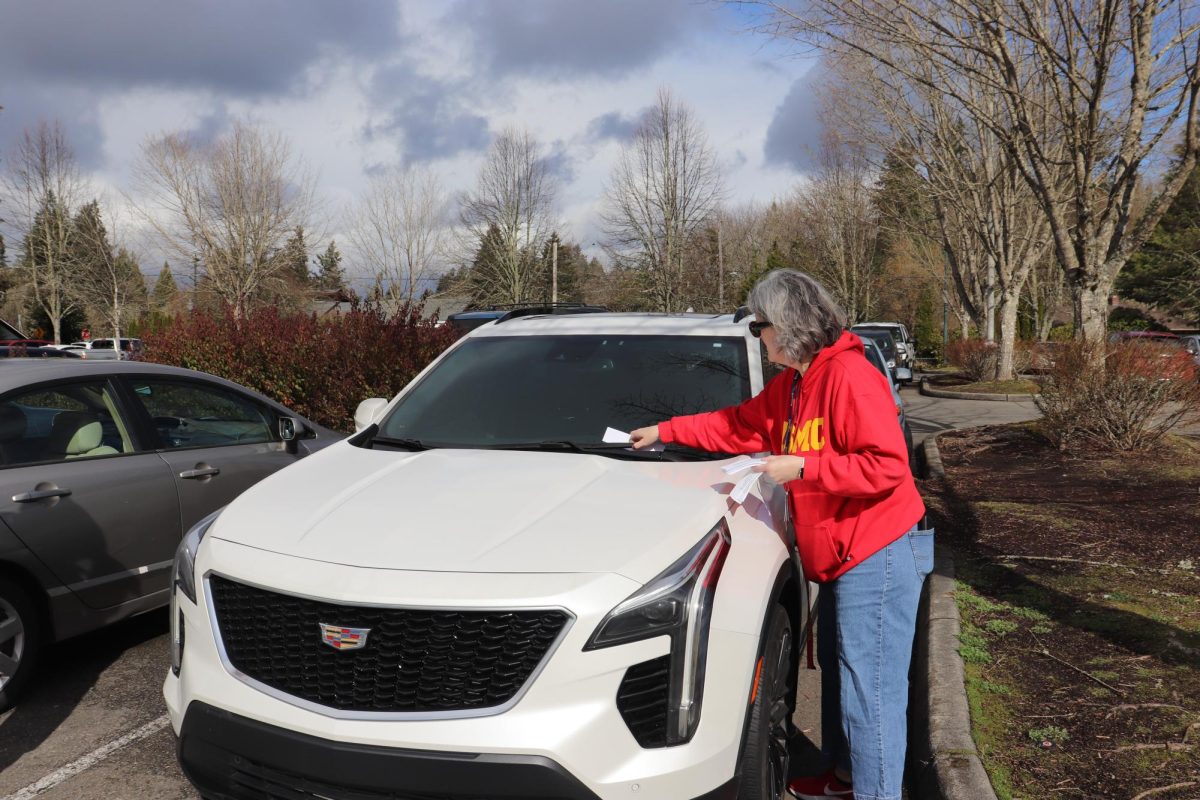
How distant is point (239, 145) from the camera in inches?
1341

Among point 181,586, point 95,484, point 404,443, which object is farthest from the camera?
point 95,484

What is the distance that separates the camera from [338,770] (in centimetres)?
214

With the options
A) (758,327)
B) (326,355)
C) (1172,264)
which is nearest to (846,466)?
(758,327)

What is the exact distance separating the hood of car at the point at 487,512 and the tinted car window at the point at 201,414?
210 cm

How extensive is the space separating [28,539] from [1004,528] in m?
6.12

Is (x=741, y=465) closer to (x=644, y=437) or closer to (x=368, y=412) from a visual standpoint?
(x=644, y=437)

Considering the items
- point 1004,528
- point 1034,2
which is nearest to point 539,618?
point 1004,528

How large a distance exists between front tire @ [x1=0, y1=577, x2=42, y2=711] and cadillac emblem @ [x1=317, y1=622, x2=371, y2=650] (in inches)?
96.7

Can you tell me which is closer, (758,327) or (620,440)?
(758,327)

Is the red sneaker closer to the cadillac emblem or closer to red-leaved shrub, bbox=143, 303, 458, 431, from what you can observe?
the cadillac emblem

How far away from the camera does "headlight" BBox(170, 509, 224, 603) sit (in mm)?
2662

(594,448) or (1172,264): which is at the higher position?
(1172,264)

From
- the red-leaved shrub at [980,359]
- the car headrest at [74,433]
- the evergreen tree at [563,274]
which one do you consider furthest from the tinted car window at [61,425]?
the evergreen tree at [563,274]

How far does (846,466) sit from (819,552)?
37 centimetres
